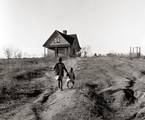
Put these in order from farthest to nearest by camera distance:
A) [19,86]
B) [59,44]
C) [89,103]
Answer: [59,44] < [19,86] < [89,103]

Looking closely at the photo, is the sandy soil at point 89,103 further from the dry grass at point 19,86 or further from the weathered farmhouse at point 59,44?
the weathered farmhouse at point 59,44

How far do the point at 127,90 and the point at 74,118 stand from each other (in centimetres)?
795

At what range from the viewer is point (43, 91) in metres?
18.9

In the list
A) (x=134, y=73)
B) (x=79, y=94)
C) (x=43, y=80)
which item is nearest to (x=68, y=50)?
(x=134, y=73)

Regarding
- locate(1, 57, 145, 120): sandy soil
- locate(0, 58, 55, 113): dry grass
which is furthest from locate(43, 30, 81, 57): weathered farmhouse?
locate(1, 57, 145, 120): sandy soil

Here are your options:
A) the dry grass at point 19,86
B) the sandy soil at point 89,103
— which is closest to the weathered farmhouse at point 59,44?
the dry grass at point 19,86

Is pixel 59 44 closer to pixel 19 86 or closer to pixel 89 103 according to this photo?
pixel 19 86

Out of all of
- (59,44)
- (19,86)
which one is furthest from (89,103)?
(59,44)

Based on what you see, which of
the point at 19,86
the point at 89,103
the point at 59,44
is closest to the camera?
the point at 89,103

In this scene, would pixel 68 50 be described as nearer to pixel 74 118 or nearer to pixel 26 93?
pixel 26 93

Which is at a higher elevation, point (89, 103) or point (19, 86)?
point (19, 86)

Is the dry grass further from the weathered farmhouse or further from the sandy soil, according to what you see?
the weathered farmhouse

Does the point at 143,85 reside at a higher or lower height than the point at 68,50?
lower

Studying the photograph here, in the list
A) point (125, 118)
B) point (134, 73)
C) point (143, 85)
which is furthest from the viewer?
point (134, 73)
